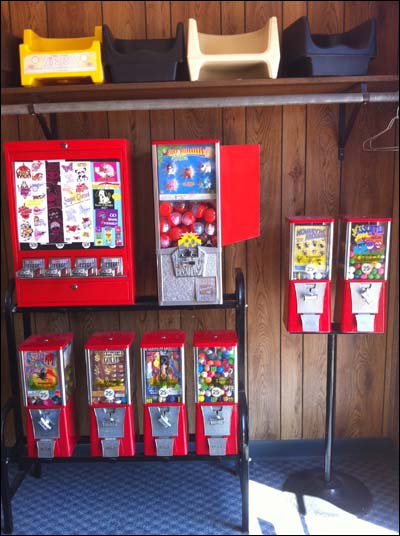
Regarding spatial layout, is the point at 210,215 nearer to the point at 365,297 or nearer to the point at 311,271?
the point at 311,271

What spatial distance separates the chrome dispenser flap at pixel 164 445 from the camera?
234 cm

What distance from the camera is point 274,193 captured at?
2.64 m

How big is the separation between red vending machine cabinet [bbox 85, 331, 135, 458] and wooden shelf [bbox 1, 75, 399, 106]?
1.10 m

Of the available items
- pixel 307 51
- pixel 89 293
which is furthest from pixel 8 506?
pixel 307 51

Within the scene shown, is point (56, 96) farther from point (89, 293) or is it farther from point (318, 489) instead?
point (318, 489)

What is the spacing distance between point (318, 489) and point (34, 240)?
69.9 inches

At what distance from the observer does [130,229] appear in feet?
7.39

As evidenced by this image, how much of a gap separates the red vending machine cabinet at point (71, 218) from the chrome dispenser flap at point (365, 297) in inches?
38.6

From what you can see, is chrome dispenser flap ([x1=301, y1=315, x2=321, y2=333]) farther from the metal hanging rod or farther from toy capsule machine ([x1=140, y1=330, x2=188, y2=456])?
the metal hanging rod

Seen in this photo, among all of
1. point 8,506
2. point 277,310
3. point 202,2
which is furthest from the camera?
point 277,310

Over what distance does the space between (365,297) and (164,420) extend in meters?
1.04

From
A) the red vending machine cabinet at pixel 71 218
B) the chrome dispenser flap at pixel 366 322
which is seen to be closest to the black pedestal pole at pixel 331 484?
the chrome dispenser flap at pixel 366 322

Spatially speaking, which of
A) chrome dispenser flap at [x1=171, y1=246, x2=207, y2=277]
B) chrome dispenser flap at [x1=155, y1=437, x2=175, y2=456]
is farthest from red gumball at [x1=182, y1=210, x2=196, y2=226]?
chrome dispenser flap at [x1=155, y1=437, x2=175, y2=456]

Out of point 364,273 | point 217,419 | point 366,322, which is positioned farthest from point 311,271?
point 217,419
